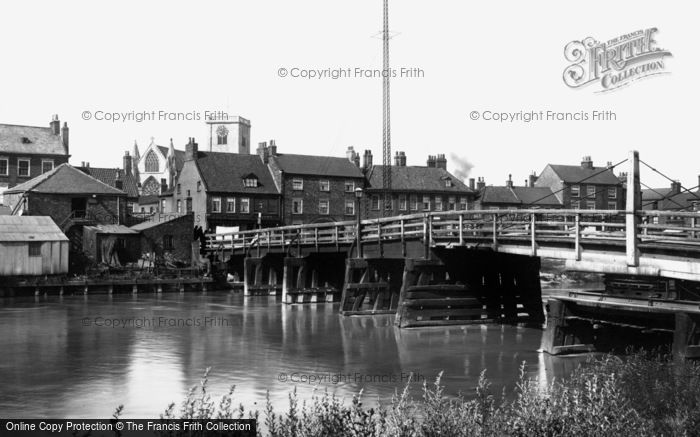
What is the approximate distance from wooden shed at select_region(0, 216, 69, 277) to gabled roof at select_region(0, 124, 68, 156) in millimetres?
21782

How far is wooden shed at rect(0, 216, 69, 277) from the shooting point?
163 ft

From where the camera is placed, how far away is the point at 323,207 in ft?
240

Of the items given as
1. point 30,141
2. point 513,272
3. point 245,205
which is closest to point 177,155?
point 30,141

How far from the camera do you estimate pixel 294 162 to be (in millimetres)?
73875

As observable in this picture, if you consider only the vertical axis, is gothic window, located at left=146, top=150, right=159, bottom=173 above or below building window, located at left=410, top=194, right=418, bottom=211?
above

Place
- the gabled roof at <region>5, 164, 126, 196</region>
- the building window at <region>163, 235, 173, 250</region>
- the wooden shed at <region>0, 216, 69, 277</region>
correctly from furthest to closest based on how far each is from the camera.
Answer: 1. the building window at <region>163, 235, 173, 250</region>
2. the gabled roof at <region>5, 164, 126, 196</region>
3. the wooden shed at <region>0, 216, 69, 277</region>

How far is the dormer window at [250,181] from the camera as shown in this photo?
70312 millimetres

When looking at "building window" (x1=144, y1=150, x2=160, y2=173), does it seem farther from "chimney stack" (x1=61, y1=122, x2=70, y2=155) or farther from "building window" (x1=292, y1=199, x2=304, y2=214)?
"building window" (x1=292, y1=199, x2=304, y2=214)

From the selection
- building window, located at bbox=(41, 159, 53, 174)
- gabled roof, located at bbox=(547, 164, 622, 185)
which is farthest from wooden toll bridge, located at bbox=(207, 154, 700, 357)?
gabled roof, located at bbox=(547, 164, 622, 185)

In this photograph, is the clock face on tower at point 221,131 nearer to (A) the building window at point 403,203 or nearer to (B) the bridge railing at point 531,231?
(A) the building window at point 403,203

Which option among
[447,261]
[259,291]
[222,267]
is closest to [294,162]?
[222,267]

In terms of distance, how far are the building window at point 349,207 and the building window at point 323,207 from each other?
193 cm

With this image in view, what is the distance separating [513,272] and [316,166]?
44456 mm

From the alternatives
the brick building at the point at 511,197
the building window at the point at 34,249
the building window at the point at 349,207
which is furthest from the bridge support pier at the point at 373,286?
the brick building at the point at 511,197
